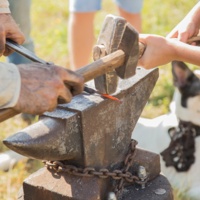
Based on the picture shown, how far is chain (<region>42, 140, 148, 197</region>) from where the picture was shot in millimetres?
1212

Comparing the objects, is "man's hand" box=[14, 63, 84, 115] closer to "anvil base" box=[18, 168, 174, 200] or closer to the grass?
"anvil base" box=[18, 168, 174, 200]

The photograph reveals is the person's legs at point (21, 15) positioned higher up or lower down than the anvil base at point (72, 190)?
higher up

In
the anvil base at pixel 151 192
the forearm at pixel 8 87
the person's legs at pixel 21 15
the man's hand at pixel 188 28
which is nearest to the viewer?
the forearm at pixel 8 87

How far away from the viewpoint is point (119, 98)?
1.28m

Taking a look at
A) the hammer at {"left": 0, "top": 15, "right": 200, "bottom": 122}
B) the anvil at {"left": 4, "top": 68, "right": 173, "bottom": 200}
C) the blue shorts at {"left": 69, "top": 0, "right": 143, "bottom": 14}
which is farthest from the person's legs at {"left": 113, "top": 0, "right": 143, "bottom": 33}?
the hammer at {"left": 0, "top": 15, "right": 200, "bottom": 122}

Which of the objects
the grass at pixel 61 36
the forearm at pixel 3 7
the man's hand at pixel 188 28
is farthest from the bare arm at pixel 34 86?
the grass at pixel 61 36

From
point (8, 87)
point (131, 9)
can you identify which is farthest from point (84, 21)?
point (8, 87)

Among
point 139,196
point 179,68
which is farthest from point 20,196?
point 179,68

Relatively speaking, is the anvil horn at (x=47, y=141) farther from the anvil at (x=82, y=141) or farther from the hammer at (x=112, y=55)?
the hammer at (x=112, y=55)

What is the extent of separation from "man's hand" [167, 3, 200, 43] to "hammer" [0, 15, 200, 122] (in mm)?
554

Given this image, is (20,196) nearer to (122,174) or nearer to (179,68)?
(122,174)

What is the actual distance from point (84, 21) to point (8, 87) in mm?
2166

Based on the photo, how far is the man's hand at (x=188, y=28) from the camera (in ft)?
5.29

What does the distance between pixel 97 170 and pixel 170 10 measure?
4.85 meters
